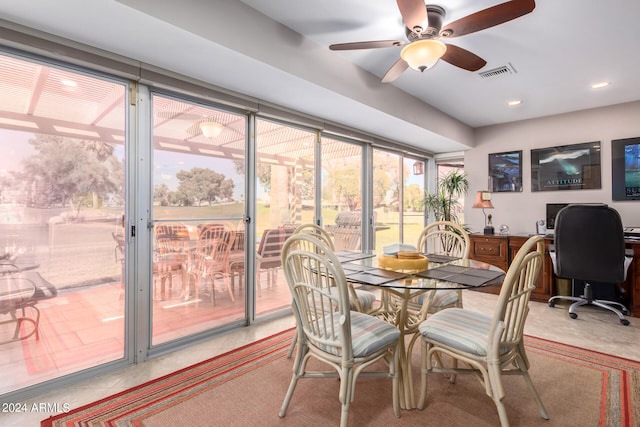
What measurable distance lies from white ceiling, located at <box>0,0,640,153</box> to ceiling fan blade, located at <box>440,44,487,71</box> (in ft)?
1.01

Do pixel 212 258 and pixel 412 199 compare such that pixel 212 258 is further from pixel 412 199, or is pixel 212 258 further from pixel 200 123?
pixel 412 199

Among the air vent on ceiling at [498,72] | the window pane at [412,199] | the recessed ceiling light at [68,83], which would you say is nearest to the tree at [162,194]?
the recessed ceiling light at [68,83]

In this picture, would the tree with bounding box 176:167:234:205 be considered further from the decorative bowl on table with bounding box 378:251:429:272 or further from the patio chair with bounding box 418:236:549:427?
the patio chair with bounding box 418:236:549:427

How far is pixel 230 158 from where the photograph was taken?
3.14m

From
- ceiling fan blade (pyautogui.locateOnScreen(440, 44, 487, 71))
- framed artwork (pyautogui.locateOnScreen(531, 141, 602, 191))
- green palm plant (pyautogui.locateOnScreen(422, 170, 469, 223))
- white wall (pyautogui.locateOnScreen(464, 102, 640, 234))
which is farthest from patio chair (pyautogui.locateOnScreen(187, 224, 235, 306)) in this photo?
framed artwork (pyautogui.locateOnScreen(531, 141, 602, 191))

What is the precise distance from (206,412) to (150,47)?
230 centimetres

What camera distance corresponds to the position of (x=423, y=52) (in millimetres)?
2098

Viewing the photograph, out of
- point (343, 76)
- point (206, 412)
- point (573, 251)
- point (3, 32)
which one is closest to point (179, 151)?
point (3, 32)

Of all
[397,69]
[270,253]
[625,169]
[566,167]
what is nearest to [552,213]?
[566,167]

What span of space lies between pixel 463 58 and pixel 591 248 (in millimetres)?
2550

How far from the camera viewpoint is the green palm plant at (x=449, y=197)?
5484 millimetres

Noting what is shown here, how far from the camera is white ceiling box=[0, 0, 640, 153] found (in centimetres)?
191

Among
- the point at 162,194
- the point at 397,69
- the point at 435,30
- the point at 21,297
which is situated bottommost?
the point at 21,297

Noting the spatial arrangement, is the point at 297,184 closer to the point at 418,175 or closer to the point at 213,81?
the point at 213,81
